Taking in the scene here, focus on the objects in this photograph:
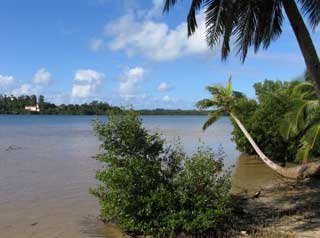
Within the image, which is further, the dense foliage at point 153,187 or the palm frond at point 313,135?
the palm frond at point 313,135

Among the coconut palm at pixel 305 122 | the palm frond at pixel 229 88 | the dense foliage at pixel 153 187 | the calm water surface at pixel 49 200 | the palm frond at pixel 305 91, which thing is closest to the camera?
the dense foliage at pixel 153 187

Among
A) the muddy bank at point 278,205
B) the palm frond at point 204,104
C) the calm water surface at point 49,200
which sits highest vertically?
the palm frond at point 204,104

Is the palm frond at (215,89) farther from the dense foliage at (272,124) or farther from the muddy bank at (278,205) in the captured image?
the muddy bank at (278,205)

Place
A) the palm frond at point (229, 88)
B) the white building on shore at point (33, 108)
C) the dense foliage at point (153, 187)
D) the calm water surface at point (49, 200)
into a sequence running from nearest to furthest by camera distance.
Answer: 1. the dense foliage at point (153, 187)
2. the calm water surface at point (49, 200)
3. the palm frond at point (229, 88)
4. the white building on shore at point (33, 108)

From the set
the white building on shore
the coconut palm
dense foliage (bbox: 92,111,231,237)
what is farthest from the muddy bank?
the white building on shore

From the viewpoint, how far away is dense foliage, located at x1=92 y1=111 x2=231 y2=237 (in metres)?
8.96

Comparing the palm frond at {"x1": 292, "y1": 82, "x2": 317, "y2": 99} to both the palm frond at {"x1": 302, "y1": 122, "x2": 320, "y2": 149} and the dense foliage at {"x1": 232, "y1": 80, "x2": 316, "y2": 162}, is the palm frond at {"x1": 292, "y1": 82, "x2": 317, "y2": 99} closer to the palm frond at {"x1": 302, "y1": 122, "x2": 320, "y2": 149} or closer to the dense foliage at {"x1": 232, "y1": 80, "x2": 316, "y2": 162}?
the palm frond at {"x1": 302, "y1": 122, "x2": 320, "y2": 149}

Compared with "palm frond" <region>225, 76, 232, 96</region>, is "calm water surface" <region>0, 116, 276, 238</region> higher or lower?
lower

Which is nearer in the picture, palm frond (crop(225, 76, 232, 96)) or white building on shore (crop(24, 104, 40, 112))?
palm frond (crop(225, 76, 232, 96))

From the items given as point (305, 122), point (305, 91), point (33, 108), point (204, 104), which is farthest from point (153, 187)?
point (33, 108)

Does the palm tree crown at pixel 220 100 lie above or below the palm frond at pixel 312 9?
below

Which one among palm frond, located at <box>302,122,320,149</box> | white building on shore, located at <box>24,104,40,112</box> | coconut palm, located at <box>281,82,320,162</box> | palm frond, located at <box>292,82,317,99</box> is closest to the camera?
palm frond, located at <box>302,122,320,149</box>

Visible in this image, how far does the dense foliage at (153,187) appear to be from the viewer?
896cm

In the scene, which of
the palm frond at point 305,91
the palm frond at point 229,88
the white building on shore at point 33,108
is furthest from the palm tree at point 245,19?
the white building on shore at point 33,108
